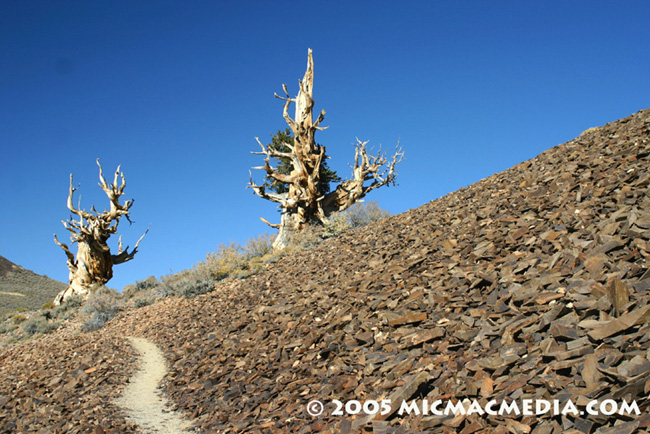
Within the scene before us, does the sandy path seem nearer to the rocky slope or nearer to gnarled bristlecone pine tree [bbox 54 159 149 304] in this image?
the rocky slope

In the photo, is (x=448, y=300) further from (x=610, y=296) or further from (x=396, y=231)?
(x=396, y=231)

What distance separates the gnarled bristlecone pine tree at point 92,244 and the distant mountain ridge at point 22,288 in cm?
414

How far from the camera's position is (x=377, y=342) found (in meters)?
6.05

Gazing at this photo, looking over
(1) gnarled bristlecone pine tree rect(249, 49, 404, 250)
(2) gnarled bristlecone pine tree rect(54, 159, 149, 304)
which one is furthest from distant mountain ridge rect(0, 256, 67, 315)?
(1) gnarled bristlecone pine tree rect(249, 49, 404, 250)

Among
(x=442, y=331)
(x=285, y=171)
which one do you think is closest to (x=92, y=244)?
(x=285, y=171)

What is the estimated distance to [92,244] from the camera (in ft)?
78.9

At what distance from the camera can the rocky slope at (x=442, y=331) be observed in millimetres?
4137

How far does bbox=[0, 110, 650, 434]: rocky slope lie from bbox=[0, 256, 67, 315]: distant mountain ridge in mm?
20013

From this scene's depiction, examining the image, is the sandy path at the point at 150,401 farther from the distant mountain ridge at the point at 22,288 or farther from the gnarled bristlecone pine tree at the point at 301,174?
the distant mountain ridge at the point at 22,288

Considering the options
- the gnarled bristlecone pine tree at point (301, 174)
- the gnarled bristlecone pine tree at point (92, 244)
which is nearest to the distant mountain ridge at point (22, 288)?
the gnarled bristlecone pine tree at point (92, 244)

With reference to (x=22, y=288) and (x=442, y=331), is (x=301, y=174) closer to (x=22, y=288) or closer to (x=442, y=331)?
(x=442, y=331)

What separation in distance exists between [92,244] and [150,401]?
19.1 m

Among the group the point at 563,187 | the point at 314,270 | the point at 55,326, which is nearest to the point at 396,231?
the point at 314,270


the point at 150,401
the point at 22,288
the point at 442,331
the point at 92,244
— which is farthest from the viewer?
the point at 22,288
